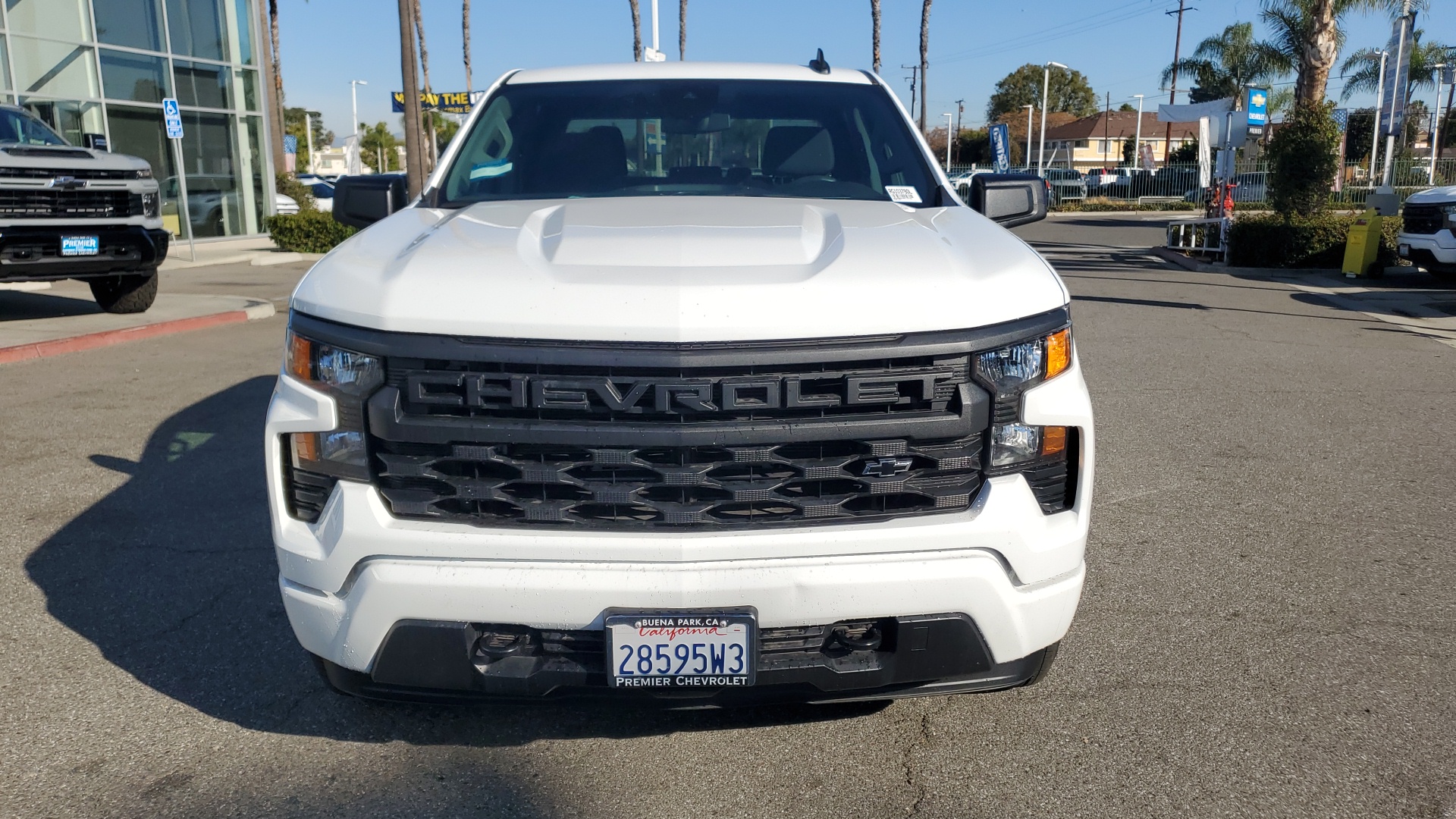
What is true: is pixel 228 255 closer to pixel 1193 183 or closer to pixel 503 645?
pixel 503 645

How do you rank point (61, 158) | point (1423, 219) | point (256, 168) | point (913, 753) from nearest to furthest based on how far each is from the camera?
1. point (913, 753)
2. point (61, 158)
3. point (1423, 219)
4. point (256, 168)

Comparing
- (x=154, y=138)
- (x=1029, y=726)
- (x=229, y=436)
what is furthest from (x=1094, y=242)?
(x=1029, y=726)

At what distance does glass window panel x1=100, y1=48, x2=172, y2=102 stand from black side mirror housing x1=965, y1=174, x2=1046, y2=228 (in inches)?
839

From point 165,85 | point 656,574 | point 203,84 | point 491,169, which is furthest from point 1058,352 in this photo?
point 203,84

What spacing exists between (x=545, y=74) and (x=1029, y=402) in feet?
8.88

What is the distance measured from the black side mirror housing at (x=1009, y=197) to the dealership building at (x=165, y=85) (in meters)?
19.5

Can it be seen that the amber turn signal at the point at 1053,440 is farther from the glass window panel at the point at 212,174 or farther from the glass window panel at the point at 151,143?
the glass window panel at the point at 212,174

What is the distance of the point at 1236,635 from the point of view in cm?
376

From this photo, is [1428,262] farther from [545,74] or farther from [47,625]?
[47,625]

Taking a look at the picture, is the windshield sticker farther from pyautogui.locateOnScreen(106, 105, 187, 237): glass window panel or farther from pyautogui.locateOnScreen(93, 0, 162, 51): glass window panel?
pyautogui.locateOnScreen(93, 0, 162, 51): glass window panel

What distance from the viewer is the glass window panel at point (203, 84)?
2266 cm

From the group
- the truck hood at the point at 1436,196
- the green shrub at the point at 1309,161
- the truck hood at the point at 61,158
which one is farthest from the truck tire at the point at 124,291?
the green shrub at the point at 1309,161

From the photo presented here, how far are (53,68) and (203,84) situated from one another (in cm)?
363

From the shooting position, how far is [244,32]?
2436cm
